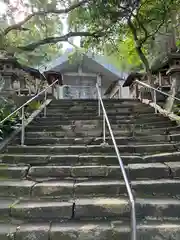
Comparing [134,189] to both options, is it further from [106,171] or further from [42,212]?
[42,212]

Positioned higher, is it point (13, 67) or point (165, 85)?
point (13, 67)

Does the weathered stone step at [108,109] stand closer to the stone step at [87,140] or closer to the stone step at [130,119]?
the stone step at [130,119]

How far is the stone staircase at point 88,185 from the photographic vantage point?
87.4 inches

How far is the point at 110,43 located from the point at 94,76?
258 inches

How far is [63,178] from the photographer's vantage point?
10.1 feet

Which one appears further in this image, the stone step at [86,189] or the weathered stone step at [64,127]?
the weathered stone step at [64,127]

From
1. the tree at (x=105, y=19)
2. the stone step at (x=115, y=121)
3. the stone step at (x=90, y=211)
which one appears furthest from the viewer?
the tree at (x=105, y=19)

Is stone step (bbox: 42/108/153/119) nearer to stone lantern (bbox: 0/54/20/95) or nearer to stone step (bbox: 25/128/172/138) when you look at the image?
stone step (bbox: 25/128/172/138)

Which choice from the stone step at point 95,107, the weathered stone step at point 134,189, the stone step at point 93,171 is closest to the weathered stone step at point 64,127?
the stone step at point 95,107

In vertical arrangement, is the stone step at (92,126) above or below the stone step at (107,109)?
below

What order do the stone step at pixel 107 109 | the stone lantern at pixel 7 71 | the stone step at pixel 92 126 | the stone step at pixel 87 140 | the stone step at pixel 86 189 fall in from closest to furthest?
the stone step at pixel 86 189, the stone step at pixel 87 140, the stone step at pixel 92 126, the stone step at pixel 107 109, the stone lantern at pixel 7 71

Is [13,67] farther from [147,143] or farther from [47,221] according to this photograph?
[47,221]

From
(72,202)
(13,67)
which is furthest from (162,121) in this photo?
(13,67)

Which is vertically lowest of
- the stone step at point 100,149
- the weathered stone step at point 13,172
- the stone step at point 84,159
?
the weathered stone step at point 13,172
